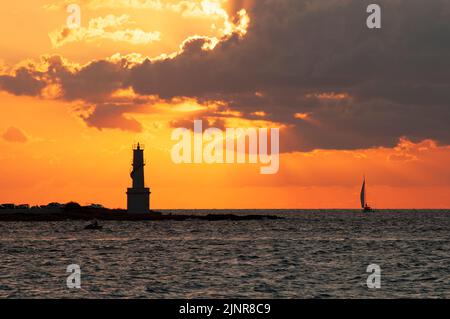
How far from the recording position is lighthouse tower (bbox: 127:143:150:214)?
16288 cm

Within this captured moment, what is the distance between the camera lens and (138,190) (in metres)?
166

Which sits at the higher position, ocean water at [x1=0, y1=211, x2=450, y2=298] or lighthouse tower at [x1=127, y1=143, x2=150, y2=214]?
lighthouse tower at [x1=127, y1=143, x2=150, y2=214]

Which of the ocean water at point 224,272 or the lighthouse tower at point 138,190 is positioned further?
the lighthouse tower at point 138,190

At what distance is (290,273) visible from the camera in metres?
57.2

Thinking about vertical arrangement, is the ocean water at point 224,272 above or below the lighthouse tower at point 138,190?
below

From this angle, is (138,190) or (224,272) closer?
(224,272)

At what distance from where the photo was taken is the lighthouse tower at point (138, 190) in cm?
16288

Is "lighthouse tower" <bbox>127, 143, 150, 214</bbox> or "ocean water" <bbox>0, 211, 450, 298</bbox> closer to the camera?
"ocean water" <bbox>0, 211, 450, 298</bbox>
